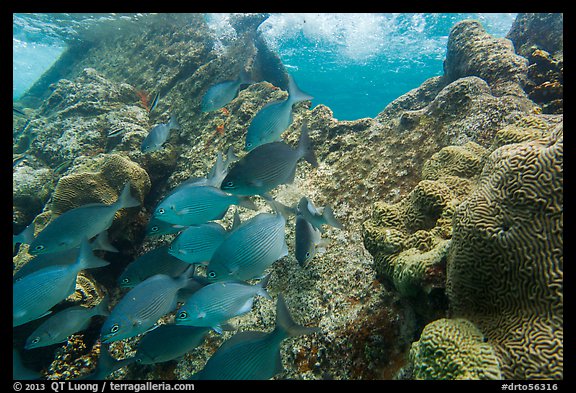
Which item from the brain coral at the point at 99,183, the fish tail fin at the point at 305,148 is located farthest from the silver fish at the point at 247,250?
the brain coral at the point at 99,183

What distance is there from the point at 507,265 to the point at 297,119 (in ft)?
15.1

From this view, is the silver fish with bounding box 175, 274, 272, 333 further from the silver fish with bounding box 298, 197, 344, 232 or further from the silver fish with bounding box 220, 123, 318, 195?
the silver fish with bounding box 298, 197, 344, 232

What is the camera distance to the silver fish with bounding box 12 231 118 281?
338 centimetres

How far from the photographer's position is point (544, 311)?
197 centimetres

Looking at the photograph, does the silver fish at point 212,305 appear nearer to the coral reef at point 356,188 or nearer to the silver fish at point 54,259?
the coral reef at point 356,188

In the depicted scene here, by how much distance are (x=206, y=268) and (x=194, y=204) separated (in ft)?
2.29

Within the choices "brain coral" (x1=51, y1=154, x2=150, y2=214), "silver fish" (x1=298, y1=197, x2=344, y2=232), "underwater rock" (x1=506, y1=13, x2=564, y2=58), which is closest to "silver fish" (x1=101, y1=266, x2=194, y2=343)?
"silver fish" (x1=298, y1=197, x2=344, y2=232)

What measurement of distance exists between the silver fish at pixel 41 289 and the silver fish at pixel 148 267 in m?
0.40

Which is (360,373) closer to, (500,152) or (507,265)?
(507,265)

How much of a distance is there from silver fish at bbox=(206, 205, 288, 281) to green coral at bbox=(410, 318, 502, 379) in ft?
4.44

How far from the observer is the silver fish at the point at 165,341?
2.72 meters

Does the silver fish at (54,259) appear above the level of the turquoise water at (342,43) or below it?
below
